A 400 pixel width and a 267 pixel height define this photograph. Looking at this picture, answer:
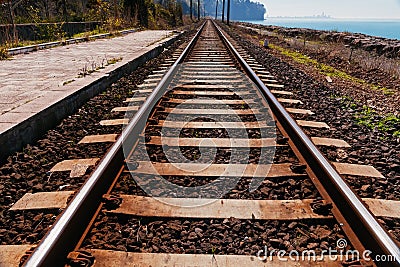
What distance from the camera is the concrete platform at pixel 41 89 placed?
11.3 ft

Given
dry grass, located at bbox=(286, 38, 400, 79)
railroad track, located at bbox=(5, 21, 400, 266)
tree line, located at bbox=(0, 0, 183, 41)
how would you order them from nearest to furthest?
railroad track, located at bbox=(5, 21, 400, 266) < dry grass, located at bbox=(286, 38, 400, 79) < tree line, located at bbox=(0, 0, 183, 41)

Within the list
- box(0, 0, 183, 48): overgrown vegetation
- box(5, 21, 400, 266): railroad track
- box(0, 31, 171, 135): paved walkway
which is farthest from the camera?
box(0, 0, 183, 48): overgrown vegetation

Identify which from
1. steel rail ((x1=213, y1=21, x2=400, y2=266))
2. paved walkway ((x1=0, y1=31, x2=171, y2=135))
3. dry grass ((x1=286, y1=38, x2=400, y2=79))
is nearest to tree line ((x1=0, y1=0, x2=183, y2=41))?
paved walkway ((x1=0, y1=31, x2=171, y2=135))

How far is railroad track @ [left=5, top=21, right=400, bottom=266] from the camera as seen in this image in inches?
74.4

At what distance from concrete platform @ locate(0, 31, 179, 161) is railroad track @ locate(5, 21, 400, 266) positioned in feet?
1.95

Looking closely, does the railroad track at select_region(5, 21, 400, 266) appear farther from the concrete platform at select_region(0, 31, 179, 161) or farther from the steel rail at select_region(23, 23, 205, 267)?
the concrete platform at select_region(0, 31, 179, 161)

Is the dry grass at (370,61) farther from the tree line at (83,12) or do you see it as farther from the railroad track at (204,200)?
the tree line at (83,12)

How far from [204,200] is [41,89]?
11.8 feet

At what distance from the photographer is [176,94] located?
206 inches

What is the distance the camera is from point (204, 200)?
244 centimetres

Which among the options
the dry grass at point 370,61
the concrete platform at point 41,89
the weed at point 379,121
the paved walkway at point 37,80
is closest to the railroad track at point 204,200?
the concrete platform at point 41,89

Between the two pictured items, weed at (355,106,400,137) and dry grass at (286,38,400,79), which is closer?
weed at (355,106,400,137)

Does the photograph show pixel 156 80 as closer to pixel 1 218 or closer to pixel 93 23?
pixel 1 218

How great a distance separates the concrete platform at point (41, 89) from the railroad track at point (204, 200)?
594 millimetres
